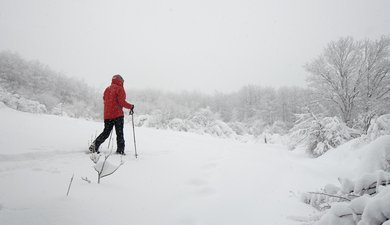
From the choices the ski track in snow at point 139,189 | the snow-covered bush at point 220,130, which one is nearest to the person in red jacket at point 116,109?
the ski track in snow at point 139,189

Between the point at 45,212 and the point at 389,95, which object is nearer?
the point at 45,212

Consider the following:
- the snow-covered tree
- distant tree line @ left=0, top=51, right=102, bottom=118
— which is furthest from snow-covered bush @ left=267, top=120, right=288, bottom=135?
distant tree line @ left=0, top=51, right=102, bottom=118

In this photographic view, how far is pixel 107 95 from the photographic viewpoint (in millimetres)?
4297

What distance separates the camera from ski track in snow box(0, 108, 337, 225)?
1.73m

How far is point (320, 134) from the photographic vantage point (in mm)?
7242

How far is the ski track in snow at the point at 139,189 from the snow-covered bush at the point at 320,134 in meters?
3.69

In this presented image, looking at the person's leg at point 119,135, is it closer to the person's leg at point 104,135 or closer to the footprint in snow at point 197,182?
the person's leg at point 104,135

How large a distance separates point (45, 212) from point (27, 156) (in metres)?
1.80

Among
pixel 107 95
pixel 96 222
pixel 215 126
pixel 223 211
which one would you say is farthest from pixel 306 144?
pixel 215 126

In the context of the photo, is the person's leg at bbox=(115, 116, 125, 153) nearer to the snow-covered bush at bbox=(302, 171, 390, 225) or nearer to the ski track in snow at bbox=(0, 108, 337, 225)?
the ski track in snow at bbox=(0, 108, 337, 225)

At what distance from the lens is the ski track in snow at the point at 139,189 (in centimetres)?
173

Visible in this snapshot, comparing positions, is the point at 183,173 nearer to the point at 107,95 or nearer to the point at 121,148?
the point at 121,148

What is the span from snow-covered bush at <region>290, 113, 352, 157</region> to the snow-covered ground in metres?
3.29

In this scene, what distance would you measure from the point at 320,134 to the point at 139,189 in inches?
281
